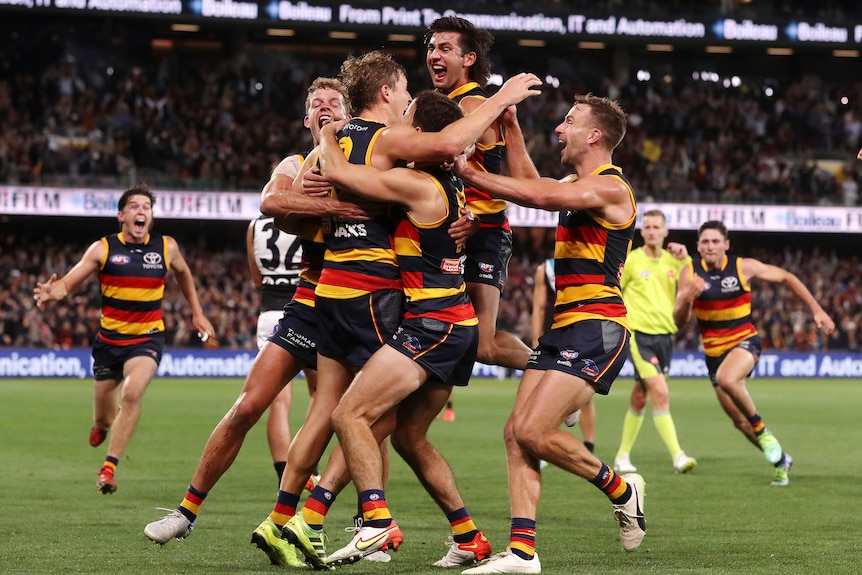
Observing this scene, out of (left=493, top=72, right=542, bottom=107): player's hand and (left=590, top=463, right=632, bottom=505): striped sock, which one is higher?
(left=493, top=72, right=542, bottom=107): player's hand

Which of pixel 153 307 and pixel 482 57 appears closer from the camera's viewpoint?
pixel 482 57

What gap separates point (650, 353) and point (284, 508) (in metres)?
7.42

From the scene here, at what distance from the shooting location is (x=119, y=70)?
39.4m

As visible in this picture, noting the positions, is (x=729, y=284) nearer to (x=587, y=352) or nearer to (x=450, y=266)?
(x=587, y=352)

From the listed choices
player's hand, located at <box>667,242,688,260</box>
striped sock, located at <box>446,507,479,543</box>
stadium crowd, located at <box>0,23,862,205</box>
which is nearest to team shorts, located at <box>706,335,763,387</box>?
player's hand, located at <box>667,242,688,260</box>

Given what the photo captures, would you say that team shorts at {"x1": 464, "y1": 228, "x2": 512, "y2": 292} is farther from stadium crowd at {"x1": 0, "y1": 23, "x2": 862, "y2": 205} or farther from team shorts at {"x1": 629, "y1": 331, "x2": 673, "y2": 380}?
stadium crowd at {"x1": 0, "y1": 23, "x2": 862, "y2": 205}

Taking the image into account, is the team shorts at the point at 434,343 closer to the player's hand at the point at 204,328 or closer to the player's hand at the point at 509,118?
the player's hand at the point at 509,118

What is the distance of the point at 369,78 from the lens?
A: 24.0ft

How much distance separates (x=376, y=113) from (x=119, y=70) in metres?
33.9

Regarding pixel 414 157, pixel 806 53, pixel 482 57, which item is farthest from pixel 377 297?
pixel 806 53

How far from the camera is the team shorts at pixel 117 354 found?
11.8 meters

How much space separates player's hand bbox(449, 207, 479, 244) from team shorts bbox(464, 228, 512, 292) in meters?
0.82

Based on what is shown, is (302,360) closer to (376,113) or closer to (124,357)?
(376,113)

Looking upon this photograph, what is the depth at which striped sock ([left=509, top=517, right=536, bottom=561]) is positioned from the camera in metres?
7.03
